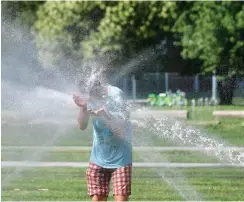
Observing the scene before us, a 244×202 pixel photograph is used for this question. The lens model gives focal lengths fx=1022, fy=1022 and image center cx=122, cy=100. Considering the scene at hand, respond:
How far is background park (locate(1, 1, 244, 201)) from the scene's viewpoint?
461 inches

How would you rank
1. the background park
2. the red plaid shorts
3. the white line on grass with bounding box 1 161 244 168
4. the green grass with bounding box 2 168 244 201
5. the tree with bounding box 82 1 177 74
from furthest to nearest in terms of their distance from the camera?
the tree with bounding box 82 1 177 74, the white line on grass with bounding box 1 161 244 168, the background park, the green grass with bounding box 2 168 244 201, the red plaid shorts

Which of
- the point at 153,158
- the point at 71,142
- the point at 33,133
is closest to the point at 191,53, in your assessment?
the point at 33,133

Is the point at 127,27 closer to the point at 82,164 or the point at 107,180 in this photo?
the point at 82,164

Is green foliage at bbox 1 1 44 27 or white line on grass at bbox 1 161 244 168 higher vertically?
green foliage at bbox 1 1 44 27

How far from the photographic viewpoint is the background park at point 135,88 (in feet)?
38.4

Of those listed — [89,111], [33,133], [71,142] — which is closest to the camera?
[89,111]

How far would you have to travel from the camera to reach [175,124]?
9367 mm

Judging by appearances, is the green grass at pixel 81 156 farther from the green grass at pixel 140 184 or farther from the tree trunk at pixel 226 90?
the tree trunk at pixel 226 90

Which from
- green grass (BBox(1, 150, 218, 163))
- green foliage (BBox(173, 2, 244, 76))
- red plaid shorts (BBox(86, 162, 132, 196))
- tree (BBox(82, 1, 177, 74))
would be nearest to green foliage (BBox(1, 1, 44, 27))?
tree (BBox(82, 1, 177, 74))

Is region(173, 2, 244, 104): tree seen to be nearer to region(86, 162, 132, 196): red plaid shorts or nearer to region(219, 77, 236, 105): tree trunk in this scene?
region(219, 77, 236, 105): tree trunk

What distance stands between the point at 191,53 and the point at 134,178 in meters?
27.0

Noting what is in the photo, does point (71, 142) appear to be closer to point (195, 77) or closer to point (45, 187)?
point (45, 187)

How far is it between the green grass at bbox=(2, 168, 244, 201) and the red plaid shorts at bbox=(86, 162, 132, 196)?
2.36 m

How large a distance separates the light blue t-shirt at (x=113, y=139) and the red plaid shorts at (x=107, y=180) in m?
0.05
